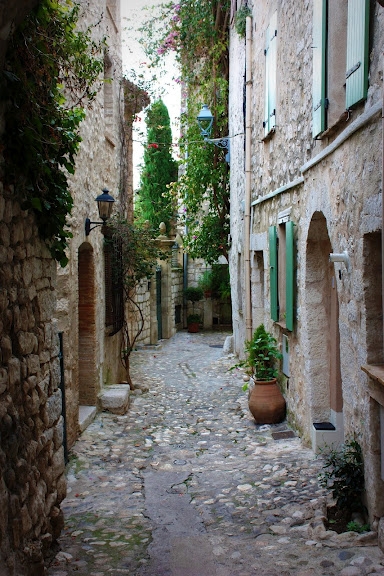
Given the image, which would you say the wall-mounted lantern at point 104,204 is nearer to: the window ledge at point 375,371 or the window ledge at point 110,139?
the window ledge at point 110,139

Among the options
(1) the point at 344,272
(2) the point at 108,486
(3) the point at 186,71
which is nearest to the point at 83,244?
→ (2) the point at 108,486

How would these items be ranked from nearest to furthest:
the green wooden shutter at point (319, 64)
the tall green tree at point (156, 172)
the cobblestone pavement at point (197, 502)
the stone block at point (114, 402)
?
the cobblestone pavement at point (197, 502), the green wooden shutter at point (319, 64), the stone block at point (114, 402), the tall green tree at point (156, 172)

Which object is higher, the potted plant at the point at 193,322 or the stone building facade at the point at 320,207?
the stone building facade at the point at 320,207

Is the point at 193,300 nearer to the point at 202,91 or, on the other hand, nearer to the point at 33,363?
the point at 202,91

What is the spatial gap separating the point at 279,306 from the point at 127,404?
2570mm

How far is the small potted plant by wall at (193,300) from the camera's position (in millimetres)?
17828

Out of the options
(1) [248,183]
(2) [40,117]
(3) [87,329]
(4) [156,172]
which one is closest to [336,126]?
(2) [40,117]

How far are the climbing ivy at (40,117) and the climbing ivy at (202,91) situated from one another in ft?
31.3

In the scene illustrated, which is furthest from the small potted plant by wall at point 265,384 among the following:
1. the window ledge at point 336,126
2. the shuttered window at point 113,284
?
the window ledge at point 336,126

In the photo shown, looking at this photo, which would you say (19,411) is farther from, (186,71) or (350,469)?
(186,71)

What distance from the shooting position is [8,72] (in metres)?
2.94

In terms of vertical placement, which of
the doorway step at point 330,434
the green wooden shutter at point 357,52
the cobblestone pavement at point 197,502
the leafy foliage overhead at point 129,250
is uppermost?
the green wooden shutter at point 357,52

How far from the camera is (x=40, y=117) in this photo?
3.33 metres

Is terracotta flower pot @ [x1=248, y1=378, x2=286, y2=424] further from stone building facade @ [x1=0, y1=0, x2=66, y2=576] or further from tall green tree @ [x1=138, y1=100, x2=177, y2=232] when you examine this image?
tall green tree @ [x1=138, y1=100, x2=177, y2=232]
